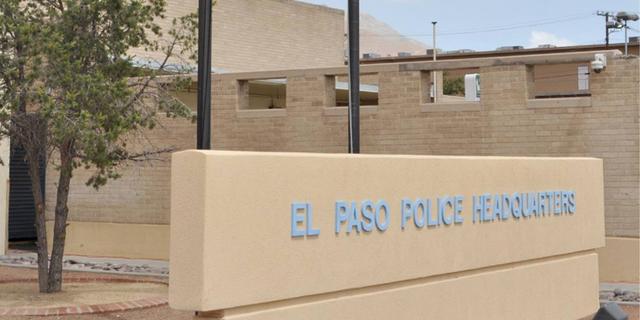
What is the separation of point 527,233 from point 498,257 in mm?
854

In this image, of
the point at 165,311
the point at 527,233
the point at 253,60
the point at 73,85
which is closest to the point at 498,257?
the point at 527,233

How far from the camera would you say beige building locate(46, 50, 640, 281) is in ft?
58.4

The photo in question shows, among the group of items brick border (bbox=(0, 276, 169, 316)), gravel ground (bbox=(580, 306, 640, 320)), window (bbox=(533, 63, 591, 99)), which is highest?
window (bbox=(533, 63, 591, 99))

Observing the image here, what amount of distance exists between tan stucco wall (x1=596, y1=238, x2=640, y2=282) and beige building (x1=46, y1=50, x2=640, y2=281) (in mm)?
19

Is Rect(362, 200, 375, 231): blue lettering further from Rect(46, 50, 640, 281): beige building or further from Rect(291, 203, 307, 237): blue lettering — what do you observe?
Rect(46, 50, 640, 281): beige building

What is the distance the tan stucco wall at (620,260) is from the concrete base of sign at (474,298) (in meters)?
3.88

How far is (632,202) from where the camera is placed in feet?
58.3

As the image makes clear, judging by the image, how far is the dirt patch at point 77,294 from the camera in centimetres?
1409

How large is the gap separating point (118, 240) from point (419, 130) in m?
8.05

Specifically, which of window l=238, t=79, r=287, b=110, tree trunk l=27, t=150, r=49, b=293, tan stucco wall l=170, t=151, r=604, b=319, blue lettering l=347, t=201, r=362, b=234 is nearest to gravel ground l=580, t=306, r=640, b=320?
tan stucco wall l=170, t=151, r=604, b=319

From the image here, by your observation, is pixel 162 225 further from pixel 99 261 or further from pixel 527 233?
pixel 527 233

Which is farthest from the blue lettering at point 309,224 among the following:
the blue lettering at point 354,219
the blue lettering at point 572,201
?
the blue lettering at point 572,201

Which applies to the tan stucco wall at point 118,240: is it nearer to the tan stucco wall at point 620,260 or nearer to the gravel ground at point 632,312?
the tan stucco wall at point 620,260

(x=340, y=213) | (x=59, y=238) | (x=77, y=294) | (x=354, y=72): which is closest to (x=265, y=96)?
(x=59, y=238)
